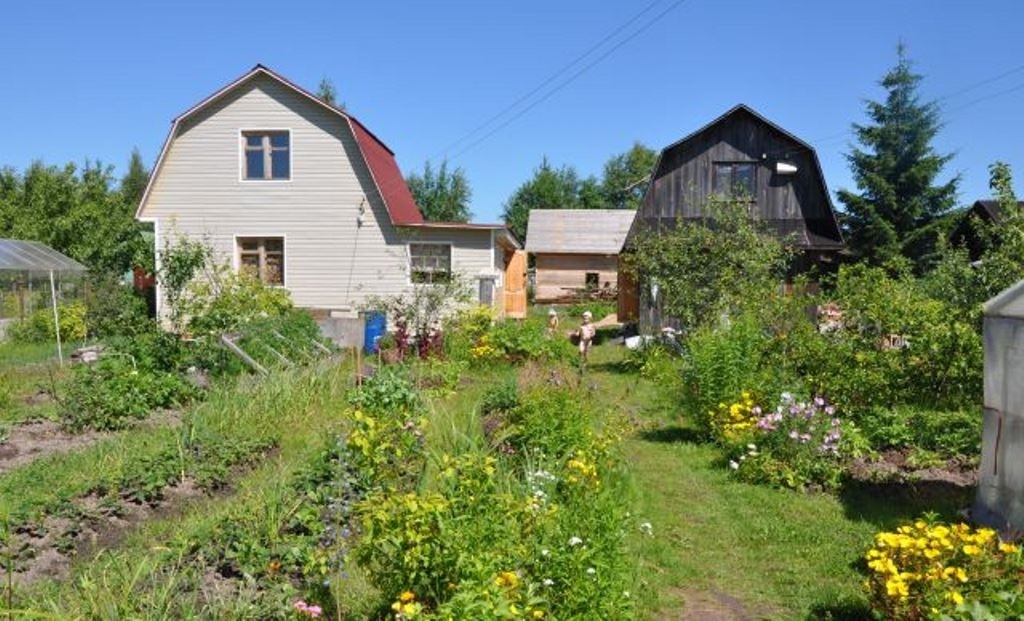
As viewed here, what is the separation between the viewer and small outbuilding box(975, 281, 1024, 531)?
555cm

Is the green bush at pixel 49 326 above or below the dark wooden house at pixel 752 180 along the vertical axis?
A: below

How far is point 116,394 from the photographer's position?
32.2 feet

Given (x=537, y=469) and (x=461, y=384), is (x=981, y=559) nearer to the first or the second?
(x=537, y=469)

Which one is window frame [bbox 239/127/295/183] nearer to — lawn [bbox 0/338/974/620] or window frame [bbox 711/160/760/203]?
window frame [bbox 711/160/760/203]

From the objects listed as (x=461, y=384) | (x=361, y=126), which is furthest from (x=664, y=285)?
(x=361, y=126)

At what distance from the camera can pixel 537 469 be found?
6.12m

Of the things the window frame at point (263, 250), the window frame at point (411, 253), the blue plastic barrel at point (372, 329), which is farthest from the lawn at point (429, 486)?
the window frame at point (263, 250)

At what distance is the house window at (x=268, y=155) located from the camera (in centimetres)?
2264

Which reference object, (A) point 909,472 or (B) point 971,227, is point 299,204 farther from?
(B) point 971,227

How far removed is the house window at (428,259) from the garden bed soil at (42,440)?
1318 cm

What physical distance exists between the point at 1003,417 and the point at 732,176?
18.1 meters

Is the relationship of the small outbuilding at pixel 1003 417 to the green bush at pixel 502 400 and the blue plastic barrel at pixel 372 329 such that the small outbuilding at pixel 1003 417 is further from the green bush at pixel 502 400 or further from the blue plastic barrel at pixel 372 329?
the blue plastic barrel at pixel 372 329

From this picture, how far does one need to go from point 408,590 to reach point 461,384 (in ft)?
31.5

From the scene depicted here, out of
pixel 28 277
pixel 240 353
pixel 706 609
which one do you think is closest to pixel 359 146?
pixel 28 277
